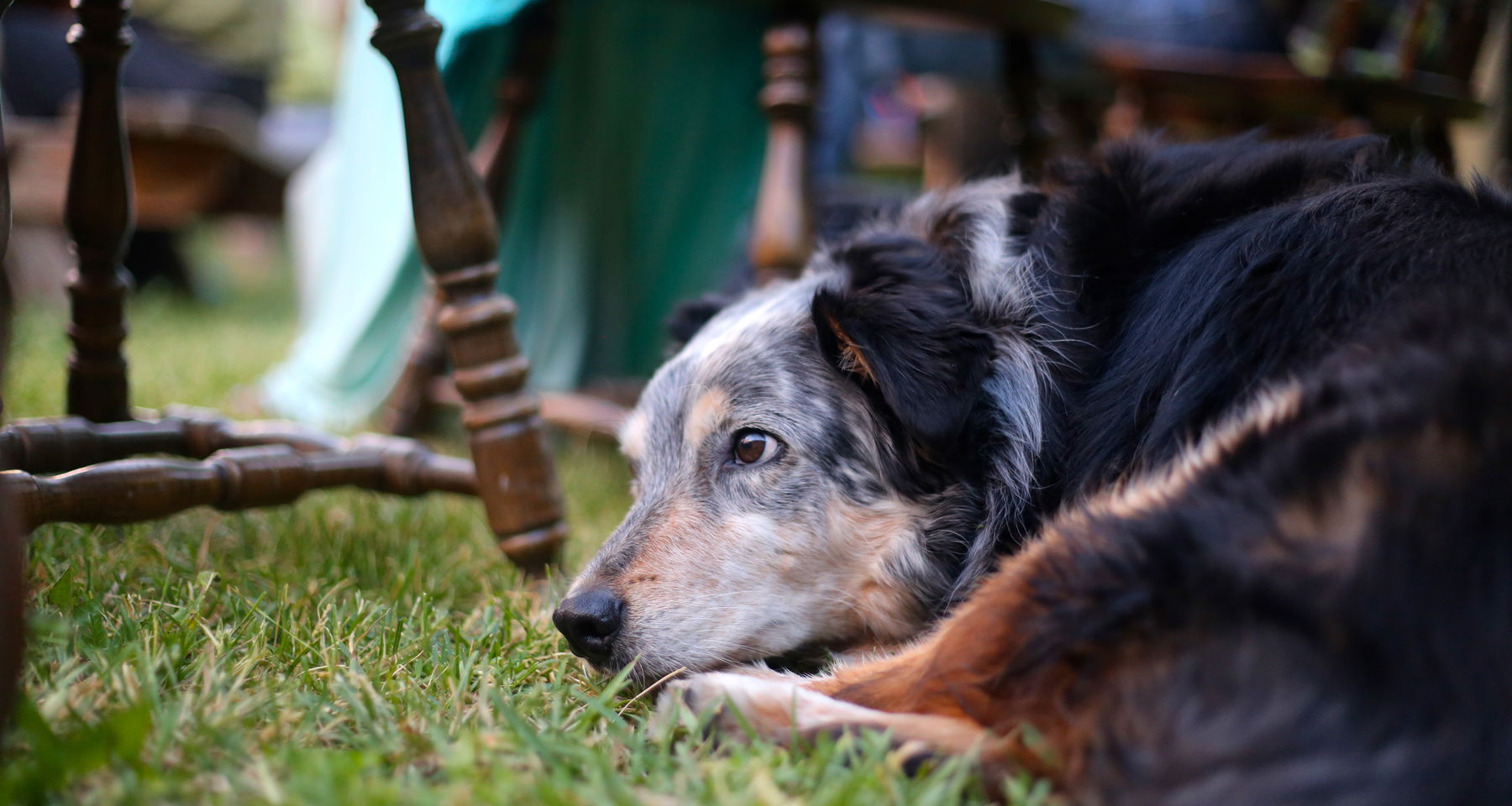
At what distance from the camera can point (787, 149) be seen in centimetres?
306

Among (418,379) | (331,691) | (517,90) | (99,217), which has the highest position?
(517,90)

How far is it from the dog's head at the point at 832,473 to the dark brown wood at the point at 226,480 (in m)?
0.72

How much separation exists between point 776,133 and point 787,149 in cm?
8

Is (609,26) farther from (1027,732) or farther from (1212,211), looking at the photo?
(1027,732)

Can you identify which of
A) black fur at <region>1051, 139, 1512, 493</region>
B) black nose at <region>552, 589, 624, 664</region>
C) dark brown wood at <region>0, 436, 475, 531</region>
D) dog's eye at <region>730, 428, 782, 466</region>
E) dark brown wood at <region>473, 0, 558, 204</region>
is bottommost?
black nose at <region>552, 589, 624, 664</region>

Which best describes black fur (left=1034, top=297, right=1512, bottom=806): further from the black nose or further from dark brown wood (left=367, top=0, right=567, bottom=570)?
dark brown wood (left=367, top=0, right=567, bottom=570)

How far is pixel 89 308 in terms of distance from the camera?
8.27 ft

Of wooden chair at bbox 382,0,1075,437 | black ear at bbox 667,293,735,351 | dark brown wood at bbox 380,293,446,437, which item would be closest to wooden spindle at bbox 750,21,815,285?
wooden chair at bbox 382,0,1075,437

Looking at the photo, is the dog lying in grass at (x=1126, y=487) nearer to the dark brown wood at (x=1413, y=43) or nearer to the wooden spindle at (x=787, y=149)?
the wooden spindle at (x=787, y=149)

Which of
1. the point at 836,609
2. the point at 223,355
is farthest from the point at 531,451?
the point at 223,355

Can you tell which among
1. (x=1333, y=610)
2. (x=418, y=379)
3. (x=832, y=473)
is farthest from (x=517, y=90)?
(x=1333, y=610)

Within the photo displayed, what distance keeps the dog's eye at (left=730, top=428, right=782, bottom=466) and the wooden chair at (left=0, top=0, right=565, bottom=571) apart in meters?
0.51

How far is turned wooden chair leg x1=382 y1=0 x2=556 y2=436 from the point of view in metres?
3.87

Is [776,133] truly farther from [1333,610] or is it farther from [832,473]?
[1333,610]
